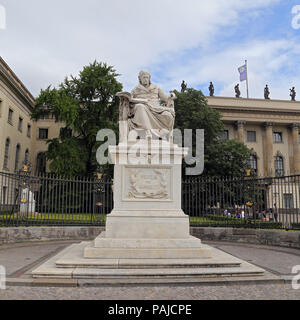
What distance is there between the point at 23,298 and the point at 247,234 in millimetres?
8623

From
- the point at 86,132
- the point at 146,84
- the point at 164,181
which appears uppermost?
the point at 86,132

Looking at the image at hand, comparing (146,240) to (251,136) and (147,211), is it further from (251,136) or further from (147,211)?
(251,136)

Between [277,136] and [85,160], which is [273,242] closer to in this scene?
[85,160]

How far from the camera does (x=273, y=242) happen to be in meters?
10.2

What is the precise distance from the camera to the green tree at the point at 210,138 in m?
27.1

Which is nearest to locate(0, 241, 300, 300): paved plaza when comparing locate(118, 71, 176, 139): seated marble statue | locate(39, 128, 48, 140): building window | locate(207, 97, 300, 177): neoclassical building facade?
locate(118, 71, 176, 139): seated marble statue

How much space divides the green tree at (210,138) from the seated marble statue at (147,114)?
19369mm

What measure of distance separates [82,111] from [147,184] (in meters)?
23.5

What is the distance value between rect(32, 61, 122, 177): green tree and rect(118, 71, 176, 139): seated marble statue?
1984 centimetres

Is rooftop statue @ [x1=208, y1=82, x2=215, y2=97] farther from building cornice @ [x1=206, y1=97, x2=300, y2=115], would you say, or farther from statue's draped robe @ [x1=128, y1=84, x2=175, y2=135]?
statue's draped robe @ [x1=128, y1=84, x2=175, y2=135]

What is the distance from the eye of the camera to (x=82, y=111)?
28.8 m

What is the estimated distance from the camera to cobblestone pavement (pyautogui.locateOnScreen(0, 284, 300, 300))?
13.6 feet
